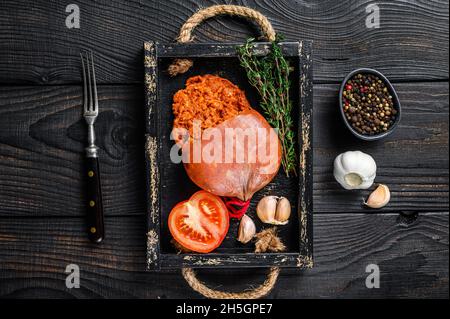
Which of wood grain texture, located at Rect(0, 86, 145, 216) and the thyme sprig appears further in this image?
wood grain texture, located at Rect(0, 86, 145, 216)

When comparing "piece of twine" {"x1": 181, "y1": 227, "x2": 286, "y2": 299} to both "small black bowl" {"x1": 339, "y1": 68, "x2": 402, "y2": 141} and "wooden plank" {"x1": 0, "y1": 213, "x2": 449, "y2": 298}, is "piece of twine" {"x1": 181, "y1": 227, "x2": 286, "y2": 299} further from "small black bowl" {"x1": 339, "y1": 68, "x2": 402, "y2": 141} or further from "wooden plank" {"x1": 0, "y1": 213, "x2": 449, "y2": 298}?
"small black bowl" {"x1": 339, "y1": 68, "x2": 402, "y2": 141}

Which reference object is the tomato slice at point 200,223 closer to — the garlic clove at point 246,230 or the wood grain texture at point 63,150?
the garlic clove at point 246,230

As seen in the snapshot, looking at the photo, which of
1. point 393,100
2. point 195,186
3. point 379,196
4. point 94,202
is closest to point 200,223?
point 195,186

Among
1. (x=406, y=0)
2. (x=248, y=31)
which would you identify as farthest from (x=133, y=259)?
(x=406, y=0)

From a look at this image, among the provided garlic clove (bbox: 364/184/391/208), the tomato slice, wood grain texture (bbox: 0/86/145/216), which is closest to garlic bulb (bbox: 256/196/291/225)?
the tomato slice

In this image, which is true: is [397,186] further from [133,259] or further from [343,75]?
[133,259]

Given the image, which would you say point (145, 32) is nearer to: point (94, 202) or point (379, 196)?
point (94, 202)
